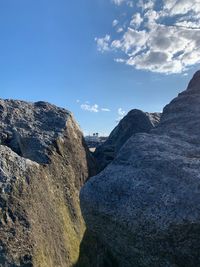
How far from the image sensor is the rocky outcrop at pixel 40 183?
27.5 ft

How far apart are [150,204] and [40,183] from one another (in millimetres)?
3249

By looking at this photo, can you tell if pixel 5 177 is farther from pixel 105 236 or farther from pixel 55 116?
pixel 55 116

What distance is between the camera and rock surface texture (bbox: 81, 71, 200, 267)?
7008 millimetres

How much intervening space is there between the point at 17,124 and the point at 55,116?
139cm

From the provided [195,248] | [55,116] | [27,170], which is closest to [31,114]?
[55,116]

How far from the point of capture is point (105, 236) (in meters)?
8.45

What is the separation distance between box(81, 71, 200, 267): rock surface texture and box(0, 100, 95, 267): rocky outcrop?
46.8 inches

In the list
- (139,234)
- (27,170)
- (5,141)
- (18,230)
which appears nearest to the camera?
(139,234)

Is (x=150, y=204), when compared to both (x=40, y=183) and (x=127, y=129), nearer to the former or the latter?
(x=40, y=183)

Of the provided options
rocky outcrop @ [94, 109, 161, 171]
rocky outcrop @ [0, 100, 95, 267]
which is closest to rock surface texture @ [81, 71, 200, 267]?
rocky outcrop @ [0, 100, 95, 267]

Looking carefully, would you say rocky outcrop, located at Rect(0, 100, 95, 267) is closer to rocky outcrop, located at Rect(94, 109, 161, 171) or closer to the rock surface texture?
the rock surface texture

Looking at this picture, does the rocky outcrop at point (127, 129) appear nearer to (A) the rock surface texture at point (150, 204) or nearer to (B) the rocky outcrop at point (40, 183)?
(B) the rocky outcrop at point (40, 183)

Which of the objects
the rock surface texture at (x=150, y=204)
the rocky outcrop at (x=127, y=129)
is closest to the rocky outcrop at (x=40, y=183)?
the rock surface texture at (x=150, y=204)

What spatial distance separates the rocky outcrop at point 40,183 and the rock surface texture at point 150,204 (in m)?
1.19
